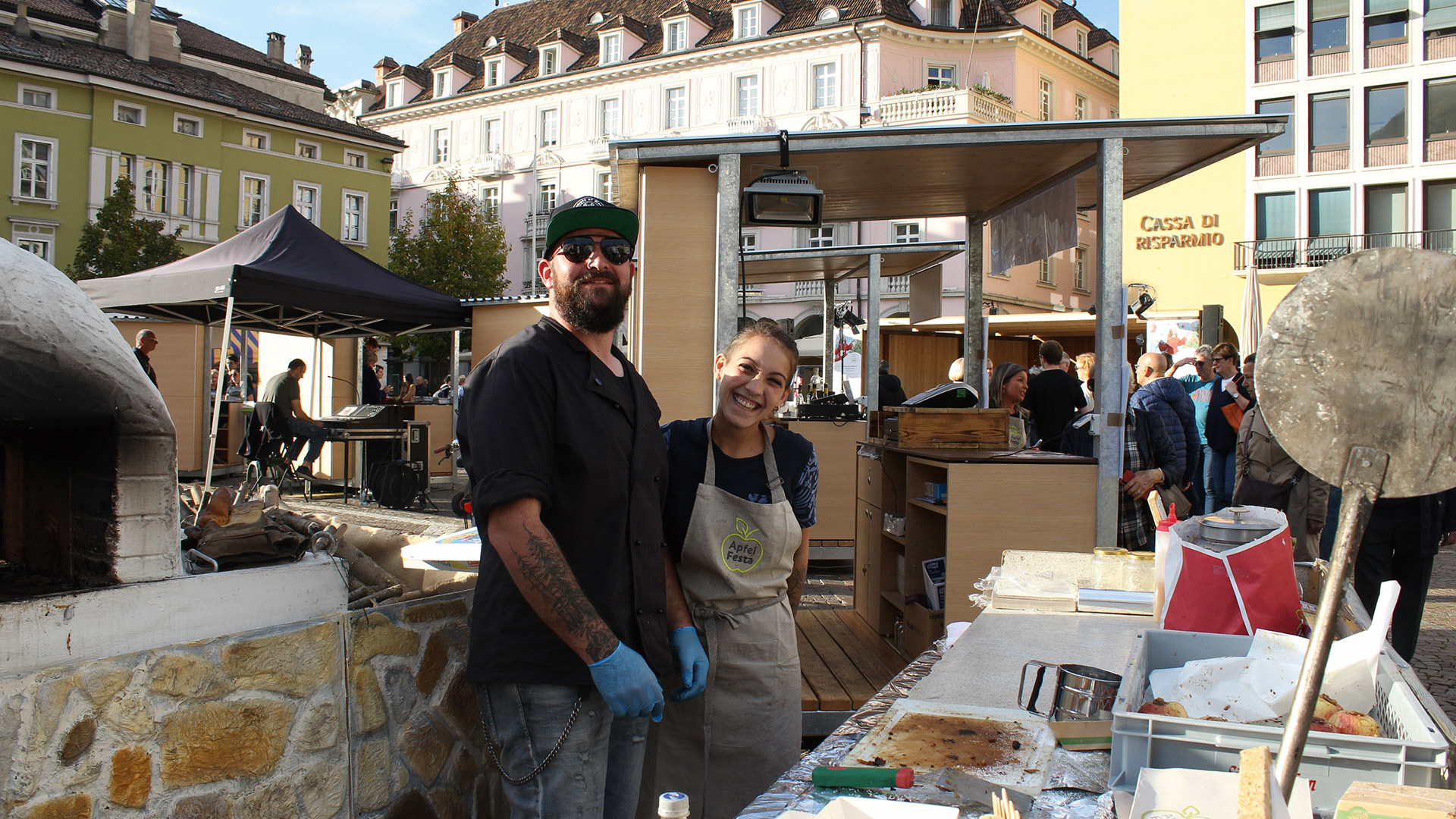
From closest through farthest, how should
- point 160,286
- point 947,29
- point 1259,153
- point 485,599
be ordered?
point 485,599
point 160,286
point 1259,153
point 947,29

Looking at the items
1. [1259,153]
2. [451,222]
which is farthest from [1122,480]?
[451,222]

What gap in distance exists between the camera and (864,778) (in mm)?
1677

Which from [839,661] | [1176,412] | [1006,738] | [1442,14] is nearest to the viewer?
[1006,738]

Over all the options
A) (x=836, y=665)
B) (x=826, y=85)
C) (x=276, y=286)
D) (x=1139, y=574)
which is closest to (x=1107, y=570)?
(x=1139, y=574)

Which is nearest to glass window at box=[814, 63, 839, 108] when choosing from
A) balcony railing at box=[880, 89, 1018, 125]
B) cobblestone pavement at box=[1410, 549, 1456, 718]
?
balcony railing at box=[880, 89, 1018, 125]

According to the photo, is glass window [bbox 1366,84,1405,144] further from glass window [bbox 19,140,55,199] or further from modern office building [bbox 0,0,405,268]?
glass window [bbox 19,140,55,199]

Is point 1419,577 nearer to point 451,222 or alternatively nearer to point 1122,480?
point 1122,480

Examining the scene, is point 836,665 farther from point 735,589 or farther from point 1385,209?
point 1385,209

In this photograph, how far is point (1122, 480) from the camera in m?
5.84

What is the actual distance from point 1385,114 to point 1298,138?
7.54 feet

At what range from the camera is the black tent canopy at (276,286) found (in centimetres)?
875

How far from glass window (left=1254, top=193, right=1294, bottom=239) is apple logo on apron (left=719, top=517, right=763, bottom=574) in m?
31.5

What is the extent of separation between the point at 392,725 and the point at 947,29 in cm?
3728

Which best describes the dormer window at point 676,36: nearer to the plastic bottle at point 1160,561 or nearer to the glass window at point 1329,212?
the glass window at point 1329,212
